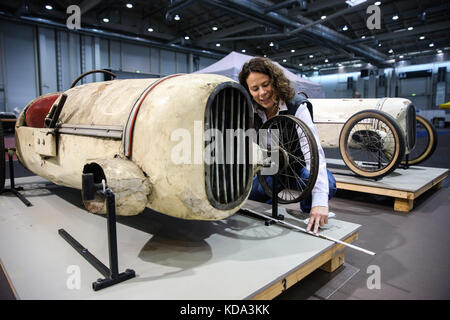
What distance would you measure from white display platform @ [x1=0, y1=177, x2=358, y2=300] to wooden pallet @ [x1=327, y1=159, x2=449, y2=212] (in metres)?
1.57

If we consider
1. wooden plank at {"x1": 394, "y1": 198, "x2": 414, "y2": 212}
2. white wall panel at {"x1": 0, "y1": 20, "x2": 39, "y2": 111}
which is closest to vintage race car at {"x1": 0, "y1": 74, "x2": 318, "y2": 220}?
wooden plank at {"x1": 394, "y1": 198, "x2": 414, "y2": 212}

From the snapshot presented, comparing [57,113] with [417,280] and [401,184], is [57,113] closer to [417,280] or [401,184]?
[417,280]

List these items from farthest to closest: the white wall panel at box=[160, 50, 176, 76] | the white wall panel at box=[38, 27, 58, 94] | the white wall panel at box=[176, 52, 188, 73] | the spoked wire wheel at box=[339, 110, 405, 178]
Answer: the white wall panel at box=[176, 52, 188, 73], the white wall panel at box=[160, 50, 176, 76], the white wall panel at box=[38, 27, 58, 94], the spoked wire wheel at box=[339, 110, 405, 178]

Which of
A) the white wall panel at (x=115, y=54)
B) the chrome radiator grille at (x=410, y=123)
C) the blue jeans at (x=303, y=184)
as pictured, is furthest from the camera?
the white wall panel at (x=115, y=54)

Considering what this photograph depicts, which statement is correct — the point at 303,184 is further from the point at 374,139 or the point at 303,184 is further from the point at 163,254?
the point at 374,139

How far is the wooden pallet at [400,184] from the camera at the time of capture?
3.37m

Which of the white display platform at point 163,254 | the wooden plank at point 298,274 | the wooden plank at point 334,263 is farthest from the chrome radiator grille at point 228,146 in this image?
the wooden plank at point 334,263

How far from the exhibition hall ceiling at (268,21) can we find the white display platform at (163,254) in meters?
7.36

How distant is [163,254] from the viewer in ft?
5.56

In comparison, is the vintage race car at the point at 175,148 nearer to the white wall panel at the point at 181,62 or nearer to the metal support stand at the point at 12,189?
the metal support stand at the point at 12,189

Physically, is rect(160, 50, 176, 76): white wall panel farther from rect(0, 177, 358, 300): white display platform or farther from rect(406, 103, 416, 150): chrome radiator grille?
rect(0, 177, 358, 300): white display platform

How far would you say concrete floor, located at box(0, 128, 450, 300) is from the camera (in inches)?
69.4

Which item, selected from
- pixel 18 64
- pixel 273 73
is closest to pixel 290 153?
pixel 273 73

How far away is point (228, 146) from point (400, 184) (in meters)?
2.80
